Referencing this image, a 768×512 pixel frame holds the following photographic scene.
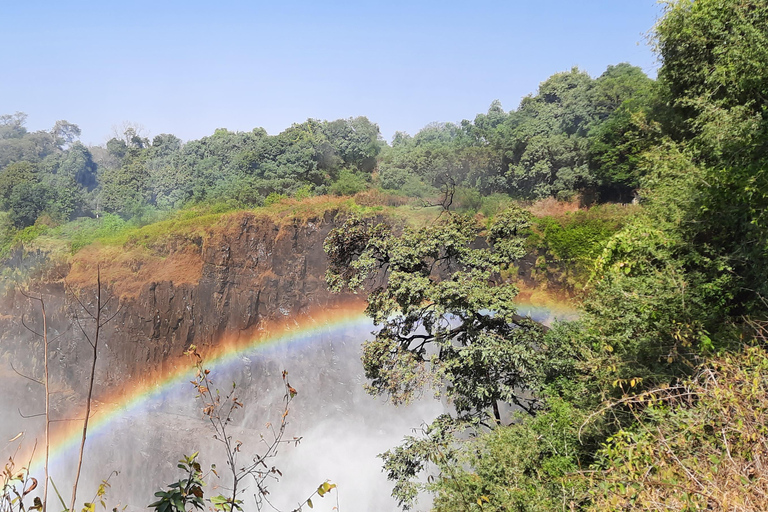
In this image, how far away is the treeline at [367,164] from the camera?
69.3ft

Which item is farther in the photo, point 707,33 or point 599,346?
point 707,33

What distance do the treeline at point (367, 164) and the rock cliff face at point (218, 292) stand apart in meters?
5.70

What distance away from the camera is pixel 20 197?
2842cm

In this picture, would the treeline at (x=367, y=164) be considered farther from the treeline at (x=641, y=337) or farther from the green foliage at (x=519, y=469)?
the green foliage at (x=519, y=469)

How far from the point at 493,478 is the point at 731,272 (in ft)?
12.5

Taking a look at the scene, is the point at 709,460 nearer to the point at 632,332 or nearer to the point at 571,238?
the point at 632,332

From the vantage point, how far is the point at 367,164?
3077 cm

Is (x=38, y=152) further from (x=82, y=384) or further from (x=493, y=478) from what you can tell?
(x=493, y=478)

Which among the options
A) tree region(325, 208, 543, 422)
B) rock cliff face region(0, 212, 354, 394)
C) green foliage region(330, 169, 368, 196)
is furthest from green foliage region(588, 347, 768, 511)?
green foliage region(330, 169, 368, 196)

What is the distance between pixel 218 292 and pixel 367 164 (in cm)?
1373

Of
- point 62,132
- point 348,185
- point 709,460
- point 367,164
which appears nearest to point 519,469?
point 709,460

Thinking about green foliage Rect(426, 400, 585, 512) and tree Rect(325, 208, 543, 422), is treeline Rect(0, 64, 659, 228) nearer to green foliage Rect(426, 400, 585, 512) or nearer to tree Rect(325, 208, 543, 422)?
tree Rect(325, 208, 543, 422)

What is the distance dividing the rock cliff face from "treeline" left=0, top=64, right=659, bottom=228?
18.7 ft

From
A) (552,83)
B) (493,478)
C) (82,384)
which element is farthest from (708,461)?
(552,83)
